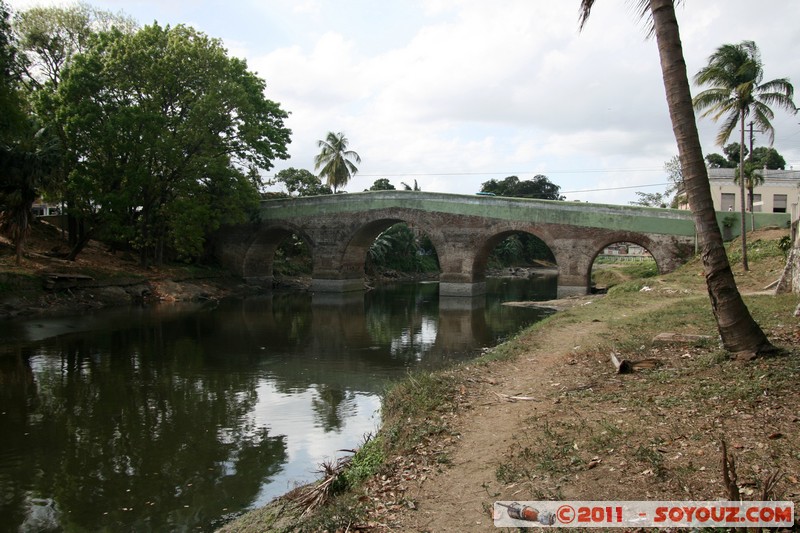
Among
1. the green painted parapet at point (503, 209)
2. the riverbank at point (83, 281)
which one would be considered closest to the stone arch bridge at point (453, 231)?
the green painted parapet at point (503, 209)

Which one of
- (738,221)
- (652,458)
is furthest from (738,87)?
(652,458)

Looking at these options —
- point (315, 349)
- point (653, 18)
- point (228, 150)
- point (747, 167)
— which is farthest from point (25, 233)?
point (747, 167)

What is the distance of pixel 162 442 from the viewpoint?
292 inches

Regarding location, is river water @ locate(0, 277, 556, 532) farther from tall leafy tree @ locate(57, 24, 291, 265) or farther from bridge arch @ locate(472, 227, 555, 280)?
bridge arch @ locate(472, 227, 555, 280)

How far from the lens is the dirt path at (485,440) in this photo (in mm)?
3967

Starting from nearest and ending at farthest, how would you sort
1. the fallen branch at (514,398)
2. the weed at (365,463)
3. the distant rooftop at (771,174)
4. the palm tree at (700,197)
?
the weed at (365,463) → the palm tree at (700,197) → the fallen branch at (514,398) → the distant rooftop at (771,174)

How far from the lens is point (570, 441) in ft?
15.8

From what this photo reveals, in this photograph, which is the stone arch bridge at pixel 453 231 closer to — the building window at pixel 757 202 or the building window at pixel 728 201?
the building window at pixel 728 201

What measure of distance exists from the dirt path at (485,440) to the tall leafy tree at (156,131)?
20.1 metres

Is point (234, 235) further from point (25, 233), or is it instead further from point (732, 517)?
point (732, 517)

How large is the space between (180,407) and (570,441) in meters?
6.60

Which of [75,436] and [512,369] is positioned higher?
[512,369]

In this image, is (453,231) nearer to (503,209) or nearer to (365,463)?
(503,209)

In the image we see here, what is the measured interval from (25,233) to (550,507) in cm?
2239
